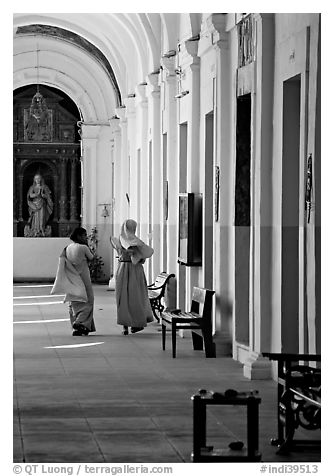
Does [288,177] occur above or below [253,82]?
below

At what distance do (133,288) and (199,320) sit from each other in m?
2.82

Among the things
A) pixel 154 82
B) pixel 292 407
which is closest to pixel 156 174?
pixel 154 82

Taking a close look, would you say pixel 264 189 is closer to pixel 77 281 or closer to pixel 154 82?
pixel 77 281

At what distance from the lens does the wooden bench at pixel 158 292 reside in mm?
Result: 18234

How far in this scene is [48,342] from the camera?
642 inches

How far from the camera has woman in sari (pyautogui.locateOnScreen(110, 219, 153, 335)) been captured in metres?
17.2

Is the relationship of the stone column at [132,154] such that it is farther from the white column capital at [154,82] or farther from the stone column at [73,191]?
the stone column at [73,191]

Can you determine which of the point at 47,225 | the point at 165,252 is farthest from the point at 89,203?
the point at 165,252

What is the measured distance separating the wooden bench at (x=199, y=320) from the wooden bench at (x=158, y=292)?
274cm

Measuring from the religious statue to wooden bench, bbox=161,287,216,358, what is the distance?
20.2m

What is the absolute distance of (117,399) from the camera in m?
11.0
